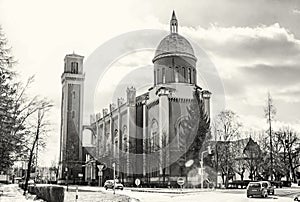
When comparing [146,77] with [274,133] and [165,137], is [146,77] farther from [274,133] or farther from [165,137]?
[274,133]

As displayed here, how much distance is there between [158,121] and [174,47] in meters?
14.5

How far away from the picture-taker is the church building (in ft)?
232

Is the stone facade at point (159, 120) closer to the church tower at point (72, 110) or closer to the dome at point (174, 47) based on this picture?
the dome at point (174, 47)

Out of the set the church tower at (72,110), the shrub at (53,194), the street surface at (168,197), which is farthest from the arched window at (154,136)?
the shrub at (53,194)

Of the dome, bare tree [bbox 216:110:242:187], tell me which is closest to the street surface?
bare tree [bbox 216:110:242:187]

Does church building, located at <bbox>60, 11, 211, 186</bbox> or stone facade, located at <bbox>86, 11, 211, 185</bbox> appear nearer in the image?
church building, located at <bbox>60, 11, 211, 186</bbox>

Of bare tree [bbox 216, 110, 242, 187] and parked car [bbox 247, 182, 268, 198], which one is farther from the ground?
bare tree [bbox 216, 110, 242, 187]

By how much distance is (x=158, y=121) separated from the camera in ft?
252

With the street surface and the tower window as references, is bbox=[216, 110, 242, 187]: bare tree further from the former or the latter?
the tower window

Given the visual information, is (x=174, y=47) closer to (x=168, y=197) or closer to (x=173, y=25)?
(x=173, y=25)

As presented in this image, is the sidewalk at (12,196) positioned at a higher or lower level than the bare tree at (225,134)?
lower

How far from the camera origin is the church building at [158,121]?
232 ft

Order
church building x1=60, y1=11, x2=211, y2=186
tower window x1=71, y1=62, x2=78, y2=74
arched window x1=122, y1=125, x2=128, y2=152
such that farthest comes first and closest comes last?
tower window x1=71, y1=62, x2=78, y2=74
arched window x1=122, y1=125, x2=128, y2=152
church building x1=60, y1=11, x2=211, y2=186

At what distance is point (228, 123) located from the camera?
205 feet
